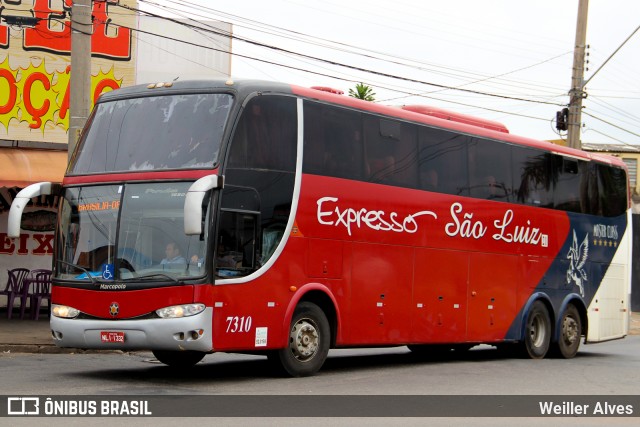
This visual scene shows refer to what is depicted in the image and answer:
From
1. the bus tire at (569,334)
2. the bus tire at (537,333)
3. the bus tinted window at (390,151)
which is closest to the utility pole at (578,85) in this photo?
the bus tire at (569,334)

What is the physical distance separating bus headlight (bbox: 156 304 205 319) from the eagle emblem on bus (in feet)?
32.7

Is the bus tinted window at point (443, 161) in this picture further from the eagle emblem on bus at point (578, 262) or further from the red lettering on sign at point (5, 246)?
the red lettering on sign at point (5, 246)

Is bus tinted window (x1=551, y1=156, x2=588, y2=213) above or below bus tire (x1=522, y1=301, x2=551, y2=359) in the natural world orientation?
above

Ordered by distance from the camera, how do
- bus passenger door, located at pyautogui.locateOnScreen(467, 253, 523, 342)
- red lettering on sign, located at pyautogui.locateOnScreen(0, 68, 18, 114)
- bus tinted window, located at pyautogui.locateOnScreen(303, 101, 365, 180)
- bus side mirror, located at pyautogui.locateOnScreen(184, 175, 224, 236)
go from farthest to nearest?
red lettering on sign, located at pyautogui.locateOnScreen(0, 68, 18, 114) < bus passenger door, located at pyautogui.locateOnScreen(467, 253, 523, 342) < bus tinted window, located at pyautogui.locateOnScreen(303, 101, 365, 180) < bus side mirror, located at pyautogui.locateOnScreen(184, 175, 224, 236)

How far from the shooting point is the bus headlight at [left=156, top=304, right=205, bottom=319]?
479 inches

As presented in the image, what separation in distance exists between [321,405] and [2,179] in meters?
11.4

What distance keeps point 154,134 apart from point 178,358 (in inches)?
142

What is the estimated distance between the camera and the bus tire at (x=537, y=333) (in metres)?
18.9

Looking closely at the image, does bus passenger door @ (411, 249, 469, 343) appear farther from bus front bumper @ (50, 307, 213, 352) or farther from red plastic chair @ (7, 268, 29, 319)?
red plastic chair @ (7, 268, 29, 319)

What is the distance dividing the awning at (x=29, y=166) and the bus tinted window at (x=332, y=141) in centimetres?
807

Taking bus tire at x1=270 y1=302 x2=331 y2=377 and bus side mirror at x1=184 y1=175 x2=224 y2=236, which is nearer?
bus side mirror at x1=184 y1=175 x2=224 y2=236

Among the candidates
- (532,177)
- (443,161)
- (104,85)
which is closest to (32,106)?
(104,85)

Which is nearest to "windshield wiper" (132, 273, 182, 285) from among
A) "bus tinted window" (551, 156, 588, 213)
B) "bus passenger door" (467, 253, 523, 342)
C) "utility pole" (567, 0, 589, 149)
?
"bus passenger door" (467, 253, 523, 342)

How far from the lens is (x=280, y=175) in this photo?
1330 centimetres
